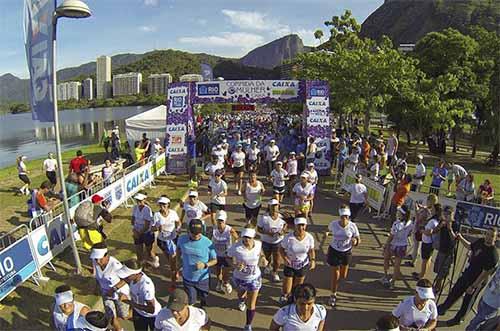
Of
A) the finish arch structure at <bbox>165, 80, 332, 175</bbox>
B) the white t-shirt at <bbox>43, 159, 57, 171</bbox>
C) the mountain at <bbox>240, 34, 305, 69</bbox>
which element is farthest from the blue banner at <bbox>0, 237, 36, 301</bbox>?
the mountain at <bbox>240, 34, 305, 69</bbox>

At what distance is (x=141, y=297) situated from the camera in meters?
4.71

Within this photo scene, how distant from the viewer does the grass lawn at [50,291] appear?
6.02 metres

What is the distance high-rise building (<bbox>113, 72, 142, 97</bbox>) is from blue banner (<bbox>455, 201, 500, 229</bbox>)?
175m

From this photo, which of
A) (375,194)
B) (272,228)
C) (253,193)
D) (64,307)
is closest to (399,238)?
(272,228)

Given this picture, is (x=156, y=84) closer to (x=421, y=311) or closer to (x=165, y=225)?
(x=165, y=225)

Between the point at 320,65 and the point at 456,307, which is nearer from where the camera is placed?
the point at 456,307

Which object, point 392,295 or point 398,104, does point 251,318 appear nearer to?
point 392,295

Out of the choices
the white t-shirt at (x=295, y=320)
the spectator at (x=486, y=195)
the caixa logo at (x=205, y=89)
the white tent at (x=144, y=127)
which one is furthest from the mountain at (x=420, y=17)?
the white t-shirt at (x=295, y=320)

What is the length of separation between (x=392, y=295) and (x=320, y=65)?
68.0 ft

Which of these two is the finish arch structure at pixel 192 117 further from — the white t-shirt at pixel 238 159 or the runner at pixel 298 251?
the runner at pixel 298 251

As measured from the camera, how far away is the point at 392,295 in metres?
7.11

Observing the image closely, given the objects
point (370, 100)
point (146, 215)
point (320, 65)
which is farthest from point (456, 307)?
point (320, 65)

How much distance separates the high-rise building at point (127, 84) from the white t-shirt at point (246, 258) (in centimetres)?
17785

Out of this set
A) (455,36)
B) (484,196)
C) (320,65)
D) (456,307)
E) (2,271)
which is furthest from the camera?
(455,36)
